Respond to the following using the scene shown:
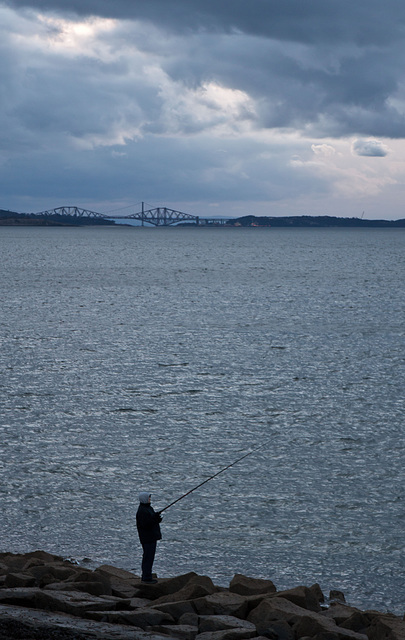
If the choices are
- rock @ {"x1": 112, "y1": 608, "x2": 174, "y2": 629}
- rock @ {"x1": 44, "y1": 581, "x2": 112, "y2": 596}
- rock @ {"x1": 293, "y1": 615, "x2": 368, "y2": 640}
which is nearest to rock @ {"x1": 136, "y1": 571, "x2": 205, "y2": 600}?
rock @ {"x1": 44, "y1": 581, "x2": 112, "y2": 596}

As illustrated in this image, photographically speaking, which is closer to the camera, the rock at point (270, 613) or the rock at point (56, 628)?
the rock at point (56, 628)

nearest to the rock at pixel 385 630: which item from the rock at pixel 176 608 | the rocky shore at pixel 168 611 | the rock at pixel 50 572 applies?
the rocky shore at pixel 168 611

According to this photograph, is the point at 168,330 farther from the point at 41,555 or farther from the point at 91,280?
the point at 91,280

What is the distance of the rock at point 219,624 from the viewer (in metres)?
9.51

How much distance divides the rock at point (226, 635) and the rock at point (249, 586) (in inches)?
71.9

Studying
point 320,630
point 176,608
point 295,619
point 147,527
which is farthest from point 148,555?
point 320,630

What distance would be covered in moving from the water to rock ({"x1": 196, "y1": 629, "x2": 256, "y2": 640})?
310cm

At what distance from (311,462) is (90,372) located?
12406 mm

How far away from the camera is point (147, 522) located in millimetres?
10922

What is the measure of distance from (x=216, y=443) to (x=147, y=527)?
8503mm

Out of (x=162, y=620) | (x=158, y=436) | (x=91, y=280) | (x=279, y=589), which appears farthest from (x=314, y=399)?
(x=91, y=280)

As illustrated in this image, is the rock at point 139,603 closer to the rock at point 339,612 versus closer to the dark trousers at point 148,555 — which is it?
the dark trousers at point 148,555

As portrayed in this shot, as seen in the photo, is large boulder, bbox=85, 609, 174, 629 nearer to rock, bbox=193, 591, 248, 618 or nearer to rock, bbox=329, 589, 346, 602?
rock, bbox=193, 591, 248, 618

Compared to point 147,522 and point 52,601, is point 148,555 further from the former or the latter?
point 52,601
